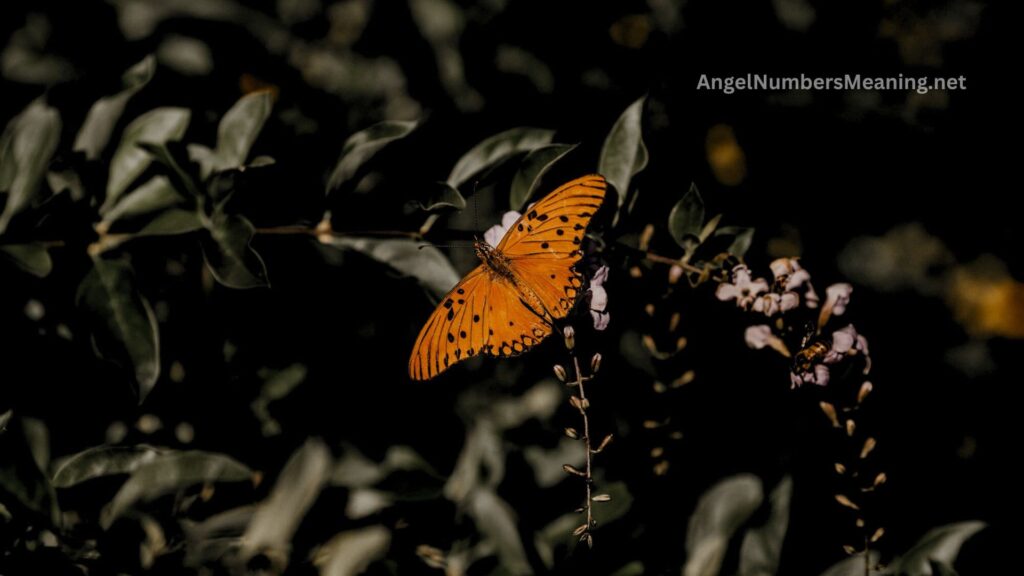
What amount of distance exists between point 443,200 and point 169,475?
0.75 m

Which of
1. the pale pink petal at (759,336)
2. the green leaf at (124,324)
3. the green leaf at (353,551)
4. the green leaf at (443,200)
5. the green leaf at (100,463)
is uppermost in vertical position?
the green leaf at (443,200)

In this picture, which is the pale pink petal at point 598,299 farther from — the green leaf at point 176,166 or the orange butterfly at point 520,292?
the green leaf at point 176,166

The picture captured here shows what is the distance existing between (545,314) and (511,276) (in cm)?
16

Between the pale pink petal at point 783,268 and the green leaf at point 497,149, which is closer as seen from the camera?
the pale pink petal at point 783,268

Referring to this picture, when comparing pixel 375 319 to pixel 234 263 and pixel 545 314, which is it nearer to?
pixel 234 263

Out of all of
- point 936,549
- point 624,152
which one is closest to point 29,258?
point 624,152

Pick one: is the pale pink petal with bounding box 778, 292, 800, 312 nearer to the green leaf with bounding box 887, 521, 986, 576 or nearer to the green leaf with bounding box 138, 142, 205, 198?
the green leaf with bounding box 887, 521, 986, 576

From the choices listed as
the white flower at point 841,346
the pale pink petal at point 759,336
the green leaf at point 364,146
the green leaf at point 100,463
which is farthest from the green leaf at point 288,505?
the white flower at point 841,346

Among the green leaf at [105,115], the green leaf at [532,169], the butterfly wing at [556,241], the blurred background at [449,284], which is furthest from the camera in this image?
the green leaf at [105,115]

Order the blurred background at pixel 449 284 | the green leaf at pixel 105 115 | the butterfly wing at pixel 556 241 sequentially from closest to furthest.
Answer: the butterfly wing at pixel 556 241 < the blurred background at pixel 449 284 < the green leaf at pixel 105 115

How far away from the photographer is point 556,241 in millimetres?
1203

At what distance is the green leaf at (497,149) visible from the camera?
1382 millimetres

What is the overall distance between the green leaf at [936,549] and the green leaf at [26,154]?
75.4 inches

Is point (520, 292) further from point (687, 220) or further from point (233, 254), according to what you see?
point (233, 254)
